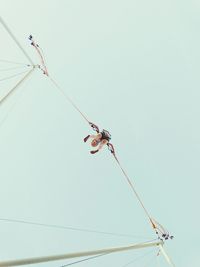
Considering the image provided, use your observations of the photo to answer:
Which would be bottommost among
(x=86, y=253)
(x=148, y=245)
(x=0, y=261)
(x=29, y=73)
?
(x=0, y=261)

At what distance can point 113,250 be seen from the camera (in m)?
10.4

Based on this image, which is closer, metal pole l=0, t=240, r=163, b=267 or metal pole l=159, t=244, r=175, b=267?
metal pole l=0, t=240, r=163, b=267

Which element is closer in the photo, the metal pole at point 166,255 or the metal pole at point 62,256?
the metal pole at point 62,256

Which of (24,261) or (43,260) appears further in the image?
(43,260)

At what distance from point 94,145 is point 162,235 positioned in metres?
6.56

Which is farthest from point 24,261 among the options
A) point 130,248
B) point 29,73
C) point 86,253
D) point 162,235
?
point 29,73

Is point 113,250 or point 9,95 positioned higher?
point 9,95

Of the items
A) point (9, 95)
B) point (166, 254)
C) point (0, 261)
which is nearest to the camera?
point (0, 261)

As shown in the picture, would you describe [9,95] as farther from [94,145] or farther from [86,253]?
[86,253]

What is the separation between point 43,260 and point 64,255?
80 cm

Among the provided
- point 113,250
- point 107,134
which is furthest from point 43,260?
point 107,134

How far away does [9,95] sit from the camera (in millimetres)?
15680

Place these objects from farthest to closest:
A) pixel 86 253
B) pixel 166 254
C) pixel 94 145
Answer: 1. pixel 94 145
2. pixel 166 254
3. pixel 86 253

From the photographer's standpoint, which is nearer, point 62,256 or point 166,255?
point 62,256
